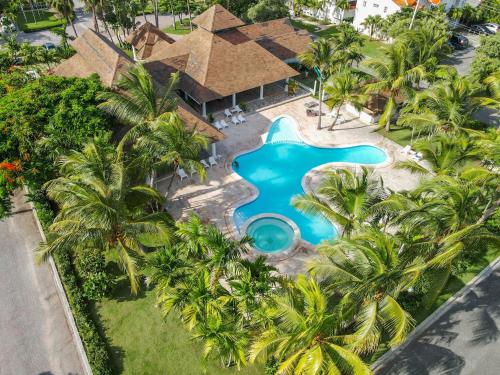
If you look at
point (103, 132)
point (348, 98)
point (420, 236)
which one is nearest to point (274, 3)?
point (348, 98)

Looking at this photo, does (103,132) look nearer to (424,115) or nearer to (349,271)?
(349,271)

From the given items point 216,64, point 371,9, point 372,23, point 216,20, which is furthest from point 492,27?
point 216,64

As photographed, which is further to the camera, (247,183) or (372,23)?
(372,23)

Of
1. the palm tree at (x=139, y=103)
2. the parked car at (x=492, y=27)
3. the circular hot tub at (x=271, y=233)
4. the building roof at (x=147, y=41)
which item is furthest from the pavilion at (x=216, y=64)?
the parked car at (x=492, y=27)

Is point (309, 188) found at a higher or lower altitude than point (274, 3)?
lower

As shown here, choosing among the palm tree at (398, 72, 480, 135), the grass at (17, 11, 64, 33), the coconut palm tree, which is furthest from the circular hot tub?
the grass at (17, 11, 64, 33)

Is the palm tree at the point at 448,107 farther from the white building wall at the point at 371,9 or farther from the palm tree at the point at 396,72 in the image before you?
the white building wall at the point at 371,9

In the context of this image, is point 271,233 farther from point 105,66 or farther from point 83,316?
point 105,66
